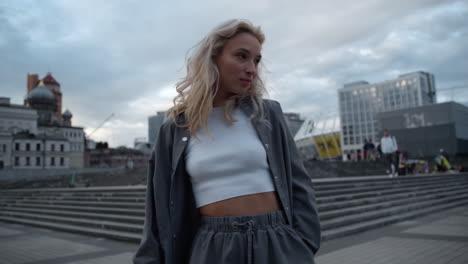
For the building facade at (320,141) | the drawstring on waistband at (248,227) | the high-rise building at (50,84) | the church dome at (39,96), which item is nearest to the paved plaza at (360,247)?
the drawstring on waistband at (248,227)

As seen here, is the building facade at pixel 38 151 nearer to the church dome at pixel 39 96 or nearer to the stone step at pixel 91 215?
the church dome at pixel 39 96

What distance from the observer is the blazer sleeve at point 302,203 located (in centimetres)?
176

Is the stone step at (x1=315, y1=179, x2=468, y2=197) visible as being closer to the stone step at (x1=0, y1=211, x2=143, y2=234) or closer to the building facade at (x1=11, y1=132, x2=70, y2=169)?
the stone step at (x1=0, y1=211, x2=143, y2=234)

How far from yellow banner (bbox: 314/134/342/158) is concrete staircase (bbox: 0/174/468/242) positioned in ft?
228

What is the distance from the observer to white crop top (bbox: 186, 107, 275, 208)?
68.6 inches

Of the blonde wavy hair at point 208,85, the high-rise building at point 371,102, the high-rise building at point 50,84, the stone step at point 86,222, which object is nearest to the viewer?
the blonde wavy hair at point 208,85

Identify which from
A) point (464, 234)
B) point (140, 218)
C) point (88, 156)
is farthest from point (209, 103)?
point (88, 156)

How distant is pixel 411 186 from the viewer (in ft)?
46.7

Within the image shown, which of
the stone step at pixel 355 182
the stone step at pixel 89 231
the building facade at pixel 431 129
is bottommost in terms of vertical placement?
the stone step at pixel 89 231

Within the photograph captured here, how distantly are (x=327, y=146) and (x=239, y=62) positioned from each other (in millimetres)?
87260

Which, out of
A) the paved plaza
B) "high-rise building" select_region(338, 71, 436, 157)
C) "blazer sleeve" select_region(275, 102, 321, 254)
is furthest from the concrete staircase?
"high-rise building" select_region(338, 71, 436, 157)

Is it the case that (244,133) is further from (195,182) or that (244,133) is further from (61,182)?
(61,182)

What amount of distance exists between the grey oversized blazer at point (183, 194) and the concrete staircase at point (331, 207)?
585 cm

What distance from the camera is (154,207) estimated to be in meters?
1.90
